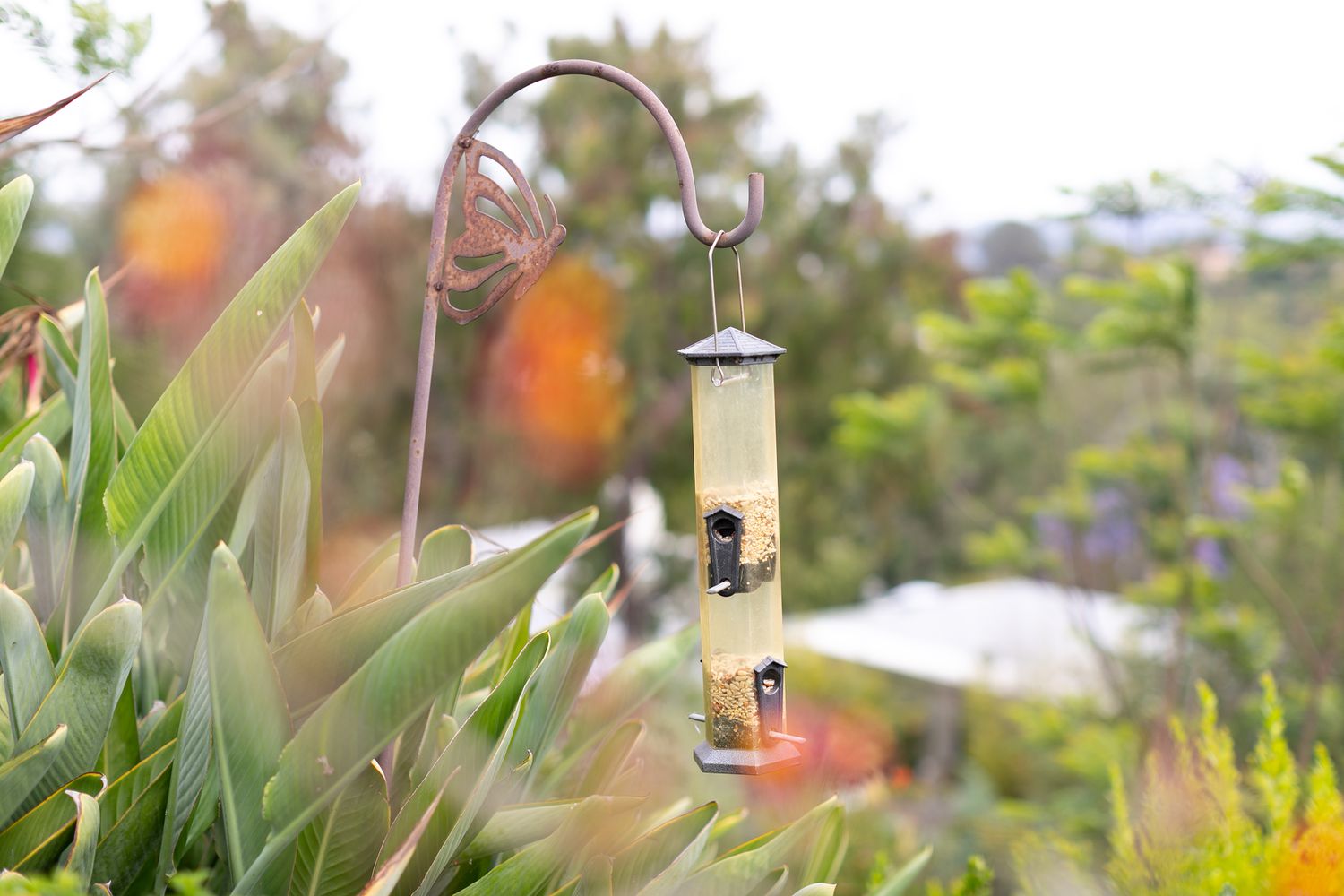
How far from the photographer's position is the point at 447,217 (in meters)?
1.17

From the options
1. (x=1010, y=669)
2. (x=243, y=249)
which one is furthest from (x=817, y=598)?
(x=243, y=249)

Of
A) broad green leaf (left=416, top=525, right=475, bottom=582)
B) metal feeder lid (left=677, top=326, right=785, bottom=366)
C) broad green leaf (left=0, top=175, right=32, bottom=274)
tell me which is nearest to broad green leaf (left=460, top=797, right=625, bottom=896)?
broad green leaf (left=416, top=525, right=475, bottom=582)

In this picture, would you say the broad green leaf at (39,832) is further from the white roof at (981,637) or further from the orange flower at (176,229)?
the white roof at (981,637)

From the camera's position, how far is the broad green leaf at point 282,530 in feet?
3.43

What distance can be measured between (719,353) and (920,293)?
25.5 feet

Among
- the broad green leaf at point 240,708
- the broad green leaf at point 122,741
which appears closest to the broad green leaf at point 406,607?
the broad green leaf at point 240,708

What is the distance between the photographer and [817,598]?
1102cm

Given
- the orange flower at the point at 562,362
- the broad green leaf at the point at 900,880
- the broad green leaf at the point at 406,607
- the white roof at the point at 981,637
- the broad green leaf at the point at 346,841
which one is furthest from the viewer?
the white roof at the point at 981,637

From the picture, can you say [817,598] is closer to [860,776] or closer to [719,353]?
[860,776]

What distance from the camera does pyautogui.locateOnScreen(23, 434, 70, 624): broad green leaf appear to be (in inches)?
43.9

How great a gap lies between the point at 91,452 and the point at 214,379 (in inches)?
11.3

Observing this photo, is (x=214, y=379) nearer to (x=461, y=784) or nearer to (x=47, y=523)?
(x=47, y=523)

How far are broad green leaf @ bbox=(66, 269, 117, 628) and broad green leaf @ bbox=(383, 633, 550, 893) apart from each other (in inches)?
20.1

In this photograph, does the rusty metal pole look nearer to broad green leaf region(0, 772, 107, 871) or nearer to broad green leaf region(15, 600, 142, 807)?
broad green leaf region(15, 600, 142, 807)
